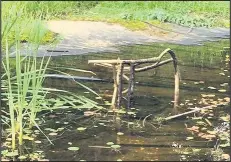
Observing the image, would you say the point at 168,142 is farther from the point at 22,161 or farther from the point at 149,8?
the point at 149,8

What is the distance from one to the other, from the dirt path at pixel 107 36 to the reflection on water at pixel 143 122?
1278mm

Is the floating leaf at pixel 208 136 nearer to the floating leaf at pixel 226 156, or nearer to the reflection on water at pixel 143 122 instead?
the reflection on water at pixel 143 122

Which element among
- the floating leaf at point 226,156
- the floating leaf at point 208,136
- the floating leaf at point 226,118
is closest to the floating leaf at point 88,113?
the floating leaf at point 208,136

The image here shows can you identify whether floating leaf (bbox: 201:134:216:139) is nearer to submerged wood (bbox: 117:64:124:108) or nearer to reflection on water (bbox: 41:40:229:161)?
reflection on water (bbox: 41:40:229:161)

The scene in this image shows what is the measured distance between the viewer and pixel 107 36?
50.0ft

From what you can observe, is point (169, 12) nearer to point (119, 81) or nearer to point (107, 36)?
point (107, 36)

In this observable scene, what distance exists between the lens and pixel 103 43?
46.2ft

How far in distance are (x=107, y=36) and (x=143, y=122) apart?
29.7 feet

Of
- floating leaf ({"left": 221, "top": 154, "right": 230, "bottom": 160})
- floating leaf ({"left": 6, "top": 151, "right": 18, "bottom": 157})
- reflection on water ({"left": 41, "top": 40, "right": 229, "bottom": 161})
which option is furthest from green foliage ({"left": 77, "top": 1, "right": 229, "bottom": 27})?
floating leaf ({"left": 6, "top": 151, "right": 18, "bottom": 157})

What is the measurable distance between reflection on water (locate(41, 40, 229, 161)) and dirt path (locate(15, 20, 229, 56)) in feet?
4.19

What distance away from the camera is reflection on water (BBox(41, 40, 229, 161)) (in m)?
5.30

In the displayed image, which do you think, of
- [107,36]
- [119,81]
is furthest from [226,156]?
[107,36]

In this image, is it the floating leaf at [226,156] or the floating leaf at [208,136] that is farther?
the floating leaf at [208,136]

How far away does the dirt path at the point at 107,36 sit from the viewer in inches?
518
